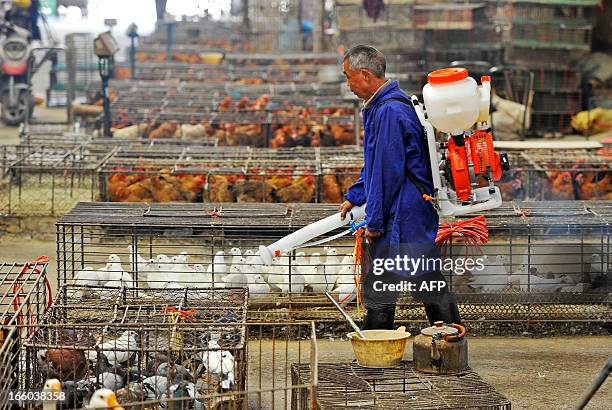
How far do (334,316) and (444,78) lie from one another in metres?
→ 2.64

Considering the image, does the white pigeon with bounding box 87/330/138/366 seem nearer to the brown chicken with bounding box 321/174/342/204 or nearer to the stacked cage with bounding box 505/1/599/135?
the brown chicken with bounding box 321/174/342/204

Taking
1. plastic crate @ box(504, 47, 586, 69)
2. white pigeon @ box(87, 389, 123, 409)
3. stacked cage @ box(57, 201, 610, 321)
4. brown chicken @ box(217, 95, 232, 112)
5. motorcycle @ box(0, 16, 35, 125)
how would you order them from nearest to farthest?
1. white pigeon @ box(87, 389, 123, 409)
2. stacked cage @ box(57, 201, 610, 321)
3. brown chicken @ box(217, 95, 232, 112)
4. plastic crate @ box(504, 47, 586, 69)
5. motorcycle @ box(0, 16, 35, 125)

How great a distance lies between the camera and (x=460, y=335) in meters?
6.39

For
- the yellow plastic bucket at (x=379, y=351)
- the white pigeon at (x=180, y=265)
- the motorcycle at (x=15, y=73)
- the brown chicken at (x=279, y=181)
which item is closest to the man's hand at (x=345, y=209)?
the yellow plastic bucket at (x=379, y=351)

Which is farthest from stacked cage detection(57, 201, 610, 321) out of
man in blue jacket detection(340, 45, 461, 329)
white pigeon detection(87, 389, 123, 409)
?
white pigeon detection(87, 389, 123, 409)

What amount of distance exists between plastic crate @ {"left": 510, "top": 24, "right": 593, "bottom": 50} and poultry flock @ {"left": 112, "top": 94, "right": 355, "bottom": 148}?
472cm

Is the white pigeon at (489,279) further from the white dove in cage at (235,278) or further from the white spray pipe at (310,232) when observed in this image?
the white spray pipe at (310,232)

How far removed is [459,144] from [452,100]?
10.8 inches

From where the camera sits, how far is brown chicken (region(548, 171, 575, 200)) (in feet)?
39.2

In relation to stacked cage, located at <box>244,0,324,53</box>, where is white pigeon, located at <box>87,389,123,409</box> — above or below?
below

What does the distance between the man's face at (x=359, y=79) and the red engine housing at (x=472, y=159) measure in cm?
57

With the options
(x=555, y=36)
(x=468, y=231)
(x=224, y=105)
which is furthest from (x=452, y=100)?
(x=555, y=36)

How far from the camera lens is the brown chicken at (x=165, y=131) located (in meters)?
15.9

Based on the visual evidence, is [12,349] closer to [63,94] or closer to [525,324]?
[525,324]
